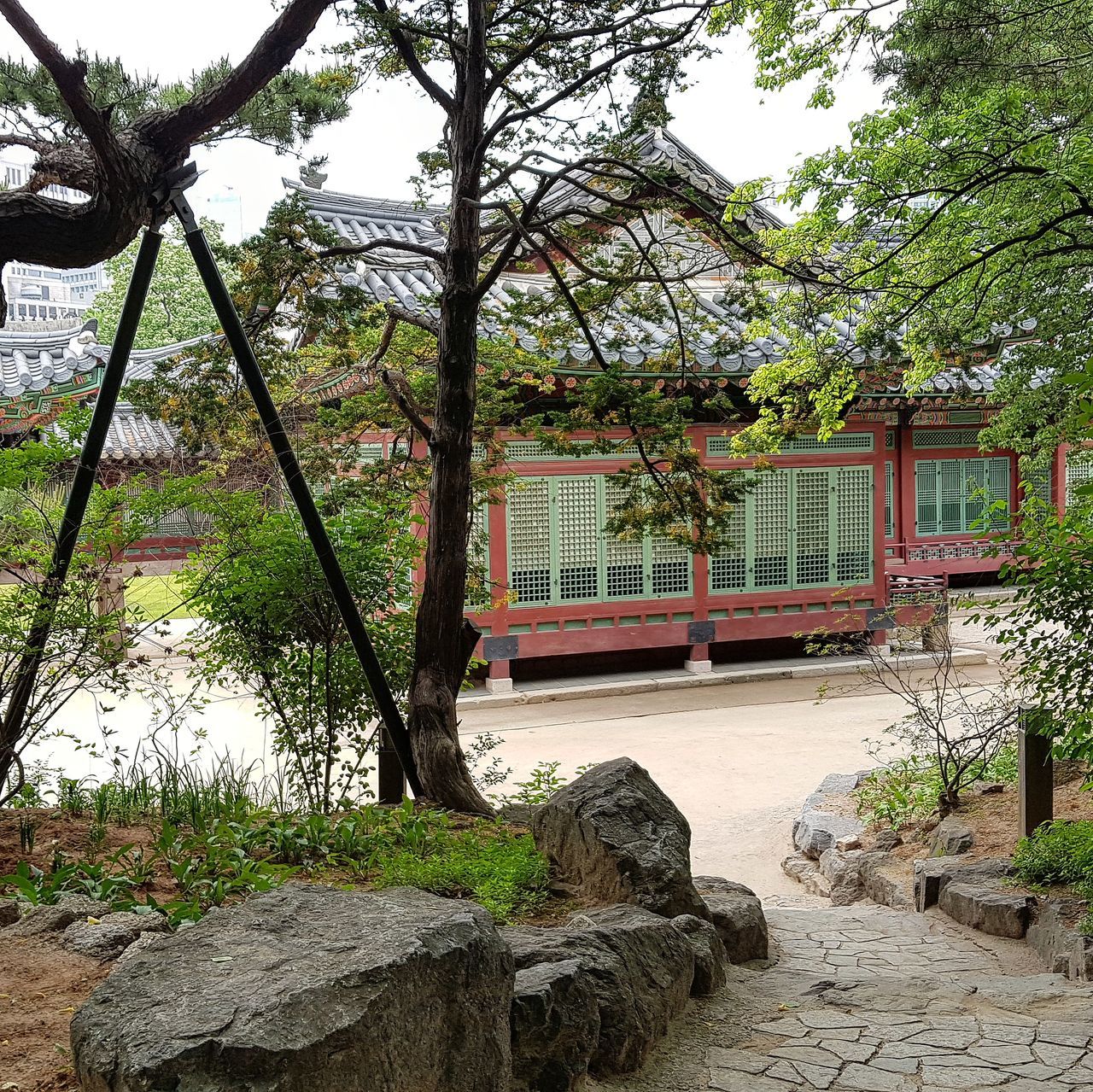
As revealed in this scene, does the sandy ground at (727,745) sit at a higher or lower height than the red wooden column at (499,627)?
lower

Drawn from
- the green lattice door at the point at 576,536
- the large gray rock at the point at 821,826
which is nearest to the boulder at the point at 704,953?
the large gray rock at the point at 821,826

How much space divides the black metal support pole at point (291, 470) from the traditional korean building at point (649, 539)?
714 cm

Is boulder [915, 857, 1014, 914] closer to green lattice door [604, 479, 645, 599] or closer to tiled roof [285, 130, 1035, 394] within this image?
tiled roof [285, 130, 1035, 394]

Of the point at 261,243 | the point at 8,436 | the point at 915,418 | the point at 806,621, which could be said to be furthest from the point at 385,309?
the point at 915,418

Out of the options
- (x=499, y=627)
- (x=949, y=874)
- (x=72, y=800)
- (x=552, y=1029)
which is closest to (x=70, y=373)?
(x=499, y=627)

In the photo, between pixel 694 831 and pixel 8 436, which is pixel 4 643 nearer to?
pixel 694 831

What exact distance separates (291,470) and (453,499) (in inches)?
44.0

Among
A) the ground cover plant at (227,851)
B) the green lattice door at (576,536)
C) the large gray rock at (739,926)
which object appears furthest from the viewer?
the green lattice door at (576,536)

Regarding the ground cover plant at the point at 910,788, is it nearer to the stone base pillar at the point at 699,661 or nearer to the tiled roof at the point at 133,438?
the stone base pillar at the point at 699,661

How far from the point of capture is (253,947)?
2523mm

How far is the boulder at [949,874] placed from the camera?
584 centimetres

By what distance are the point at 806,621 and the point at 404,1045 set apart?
13543 millimetres

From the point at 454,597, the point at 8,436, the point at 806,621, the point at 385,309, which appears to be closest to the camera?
the point at 454,597

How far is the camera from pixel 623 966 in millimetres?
3508
